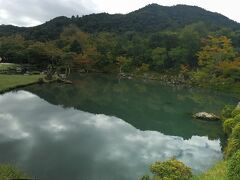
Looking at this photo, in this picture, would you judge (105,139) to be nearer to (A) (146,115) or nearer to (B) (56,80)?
(A) (146,115)

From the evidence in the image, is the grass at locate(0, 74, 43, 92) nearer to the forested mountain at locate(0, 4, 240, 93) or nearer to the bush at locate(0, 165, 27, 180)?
the forested mountain at locate(0, 4, 240, 93)

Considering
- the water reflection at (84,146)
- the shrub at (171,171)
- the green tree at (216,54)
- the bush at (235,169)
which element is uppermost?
the green tree at (216,54)

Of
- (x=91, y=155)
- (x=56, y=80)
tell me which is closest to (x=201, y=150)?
(x=91, y=155)

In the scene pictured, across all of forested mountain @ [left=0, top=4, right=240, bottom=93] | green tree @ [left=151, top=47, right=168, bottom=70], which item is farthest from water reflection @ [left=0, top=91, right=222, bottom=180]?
green tree @ [left=151, top=47, right=168, bottom=70]

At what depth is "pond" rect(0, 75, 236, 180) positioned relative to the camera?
749 inches

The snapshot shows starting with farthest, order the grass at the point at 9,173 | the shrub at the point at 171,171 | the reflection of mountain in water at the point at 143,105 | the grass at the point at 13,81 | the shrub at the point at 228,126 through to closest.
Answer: the grass at the point at 13,81, the reflection of mountain in water at the point at 143,105, the shrub at the point at 228,126, the grass at the point at 9,173, the shrub at the point at 171,171

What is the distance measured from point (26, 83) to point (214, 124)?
28.2 m

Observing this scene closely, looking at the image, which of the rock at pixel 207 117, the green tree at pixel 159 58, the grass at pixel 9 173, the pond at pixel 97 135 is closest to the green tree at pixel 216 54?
the green tree at pixel 159 58

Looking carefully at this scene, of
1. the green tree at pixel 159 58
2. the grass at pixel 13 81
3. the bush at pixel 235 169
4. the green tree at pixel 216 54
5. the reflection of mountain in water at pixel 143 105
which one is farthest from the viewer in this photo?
the green tree at pixel 159 58

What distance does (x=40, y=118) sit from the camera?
30391mm

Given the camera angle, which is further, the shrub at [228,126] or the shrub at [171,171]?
the shrub at [228,126]

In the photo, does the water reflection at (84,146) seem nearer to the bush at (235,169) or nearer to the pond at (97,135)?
the pond at (97,135)

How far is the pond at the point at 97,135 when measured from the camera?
19.0m

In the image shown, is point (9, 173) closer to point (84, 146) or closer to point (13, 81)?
point (84, 146)
